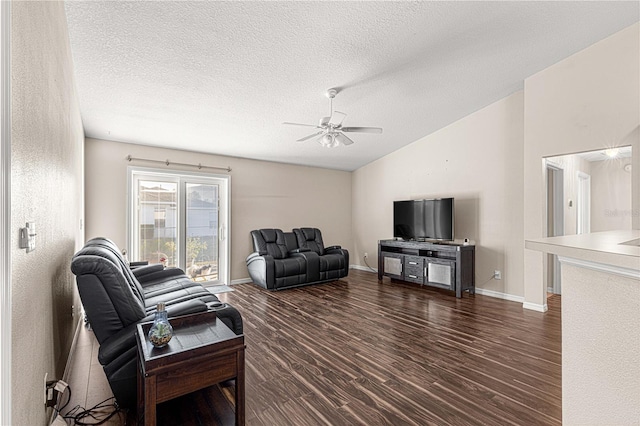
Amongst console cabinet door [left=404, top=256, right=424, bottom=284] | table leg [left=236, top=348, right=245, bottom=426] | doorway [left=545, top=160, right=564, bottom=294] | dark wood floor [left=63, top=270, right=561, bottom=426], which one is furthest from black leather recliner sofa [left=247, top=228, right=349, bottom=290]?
doorway [left=545, top=160, right=564, bottom=294]

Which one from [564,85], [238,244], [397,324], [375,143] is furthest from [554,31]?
[238,244]

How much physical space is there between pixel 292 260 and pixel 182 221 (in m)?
2.07

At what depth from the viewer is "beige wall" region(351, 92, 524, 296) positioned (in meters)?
4.41

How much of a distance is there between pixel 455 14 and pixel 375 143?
307 cm

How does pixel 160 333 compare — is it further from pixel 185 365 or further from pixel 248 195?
pixel 248 195

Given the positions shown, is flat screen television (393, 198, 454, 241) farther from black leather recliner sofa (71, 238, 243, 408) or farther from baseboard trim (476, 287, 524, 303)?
black leather recliner sofa (71, 238, 243, 408)

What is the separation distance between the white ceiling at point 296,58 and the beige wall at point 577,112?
0.21 m

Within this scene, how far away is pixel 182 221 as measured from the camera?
516 cm

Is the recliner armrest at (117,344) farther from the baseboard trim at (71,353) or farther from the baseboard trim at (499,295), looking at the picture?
the baseboard trim at (499,295)

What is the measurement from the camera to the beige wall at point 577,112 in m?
3.26

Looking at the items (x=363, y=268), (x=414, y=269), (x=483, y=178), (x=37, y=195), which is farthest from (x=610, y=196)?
(x=37, y=195)

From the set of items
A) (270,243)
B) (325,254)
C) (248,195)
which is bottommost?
(325,254)

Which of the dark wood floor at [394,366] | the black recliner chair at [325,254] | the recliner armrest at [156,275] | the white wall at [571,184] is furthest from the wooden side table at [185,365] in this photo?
the white wall at [571,184]

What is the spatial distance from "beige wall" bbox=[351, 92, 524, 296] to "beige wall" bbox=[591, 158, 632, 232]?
106cm
